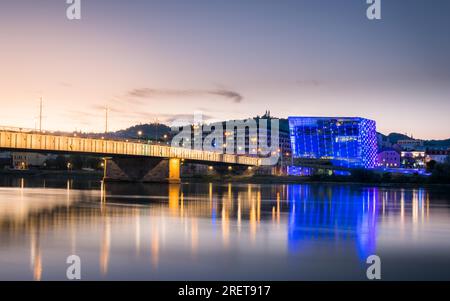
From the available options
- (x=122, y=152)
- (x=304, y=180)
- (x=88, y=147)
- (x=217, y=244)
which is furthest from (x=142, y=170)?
(x=217, y=244)

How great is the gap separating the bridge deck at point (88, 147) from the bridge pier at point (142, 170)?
4049 millimetres

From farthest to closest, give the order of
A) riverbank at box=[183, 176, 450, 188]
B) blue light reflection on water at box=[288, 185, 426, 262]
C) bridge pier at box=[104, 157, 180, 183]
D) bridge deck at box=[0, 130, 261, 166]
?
riverbank at box=[183, 176, 450, 188] < bridge pier at box=[104, 157, 180, 183] < bridge deck at box=[0, 130, 261, 166] < blue light reflection on water at box=[288, 185, 426, 262]

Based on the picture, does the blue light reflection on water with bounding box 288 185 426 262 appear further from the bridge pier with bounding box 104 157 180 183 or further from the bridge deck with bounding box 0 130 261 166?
the bridge pier with bounding box 104 157 180 183

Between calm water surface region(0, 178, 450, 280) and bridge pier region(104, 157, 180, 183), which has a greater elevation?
bridge pier region(104, 157, 180, 183)

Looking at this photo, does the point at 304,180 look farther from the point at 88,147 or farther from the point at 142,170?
the point at 88,147

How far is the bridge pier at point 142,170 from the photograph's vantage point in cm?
14588

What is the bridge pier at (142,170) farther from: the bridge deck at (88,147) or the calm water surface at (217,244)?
the calm water surface at (217,244)

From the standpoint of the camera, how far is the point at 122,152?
12462 centimetres

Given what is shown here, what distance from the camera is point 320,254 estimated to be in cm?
3177

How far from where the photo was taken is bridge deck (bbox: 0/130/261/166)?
9394 cm

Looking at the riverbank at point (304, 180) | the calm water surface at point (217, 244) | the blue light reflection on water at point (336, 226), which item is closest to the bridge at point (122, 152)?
the riverbank at point (304, 180)

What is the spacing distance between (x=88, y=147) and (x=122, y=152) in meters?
11.8

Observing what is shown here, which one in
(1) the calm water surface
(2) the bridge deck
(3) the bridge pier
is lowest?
(1) the calm water surface

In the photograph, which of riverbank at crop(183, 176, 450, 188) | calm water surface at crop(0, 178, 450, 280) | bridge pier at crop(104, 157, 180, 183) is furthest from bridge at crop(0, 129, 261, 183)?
calm water surface at crop(0, 178, 450, 280)
